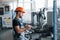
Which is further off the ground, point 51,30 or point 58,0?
point 58,0

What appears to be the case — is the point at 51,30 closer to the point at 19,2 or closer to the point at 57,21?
the point at 57,21

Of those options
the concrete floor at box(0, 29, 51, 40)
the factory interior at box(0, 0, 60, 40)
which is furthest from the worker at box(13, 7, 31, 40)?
the concrete floor at box(0, 29, 51, 40)

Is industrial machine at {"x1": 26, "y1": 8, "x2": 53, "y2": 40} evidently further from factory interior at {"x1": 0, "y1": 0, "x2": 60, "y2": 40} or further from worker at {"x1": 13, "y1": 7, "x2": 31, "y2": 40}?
worker at {"x1": 13, "y1": 7, "x2": 31, "y2": 40}

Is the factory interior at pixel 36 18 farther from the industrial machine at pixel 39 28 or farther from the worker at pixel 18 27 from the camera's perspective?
the worker at pixel 18 27

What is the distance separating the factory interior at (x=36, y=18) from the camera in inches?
129

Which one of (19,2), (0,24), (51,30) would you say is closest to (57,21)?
(51,30)

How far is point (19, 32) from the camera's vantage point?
2.59 m

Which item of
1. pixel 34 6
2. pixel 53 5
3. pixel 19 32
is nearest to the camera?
pixel 19 32

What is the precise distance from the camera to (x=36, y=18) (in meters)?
3.45

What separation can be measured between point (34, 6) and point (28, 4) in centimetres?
14

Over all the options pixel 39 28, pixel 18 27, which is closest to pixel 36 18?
pixel 39 28

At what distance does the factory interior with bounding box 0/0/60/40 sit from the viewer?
3.29 metres

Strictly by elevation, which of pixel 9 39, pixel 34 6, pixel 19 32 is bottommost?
pixel 9 39

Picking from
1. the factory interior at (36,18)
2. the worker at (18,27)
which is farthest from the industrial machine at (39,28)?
the worker at (18,27)
